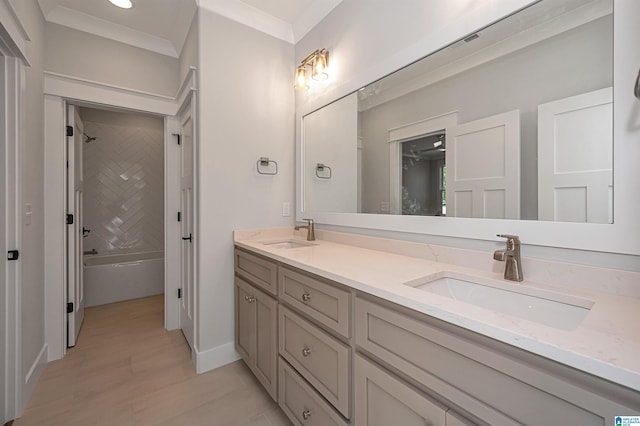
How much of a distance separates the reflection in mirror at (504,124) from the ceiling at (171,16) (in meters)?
0.94

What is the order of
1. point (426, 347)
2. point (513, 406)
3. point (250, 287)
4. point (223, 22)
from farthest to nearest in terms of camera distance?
point (223, 22)
point (250, 287)
point (426, 347)
point (513, 406)

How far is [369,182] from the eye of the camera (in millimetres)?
1833

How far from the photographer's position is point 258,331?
173cm

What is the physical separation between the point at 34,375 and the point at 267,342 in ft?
5.19

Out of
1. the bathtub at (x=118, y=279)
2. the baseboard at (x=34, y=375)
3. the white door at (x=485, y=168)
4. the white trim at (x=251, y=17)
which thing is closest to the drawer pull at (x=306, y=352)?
the white door at (x=485, y=168)

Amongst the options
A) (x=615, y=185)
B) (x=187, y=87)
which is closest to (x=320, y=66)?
(x=187, y=87)

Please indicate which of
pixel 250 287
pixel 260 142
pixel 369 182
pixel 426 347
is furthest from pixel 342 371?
pixel 260 142

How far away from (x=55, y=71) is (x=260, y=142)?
1.62 meters

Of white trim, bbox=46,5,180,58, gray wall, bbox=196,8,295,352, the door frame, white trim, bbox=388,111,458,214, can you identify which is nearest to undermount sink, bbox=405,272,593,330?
white trim, bbox=388,111,458,214

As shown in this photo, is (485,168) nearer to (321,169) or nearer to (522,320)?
(522,320)

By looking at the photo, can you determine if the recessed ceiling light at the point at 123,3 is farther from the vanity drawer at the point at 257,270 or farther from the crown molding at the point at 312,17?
the vanity drawer at the point at 257,270

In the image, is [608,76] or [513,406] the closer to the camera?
[513,406]

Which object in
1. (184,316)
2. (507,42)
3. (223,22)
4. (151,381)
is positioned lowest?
(151,381)

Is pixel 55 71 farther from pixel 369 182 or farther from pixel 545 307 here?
pixel 545 307
